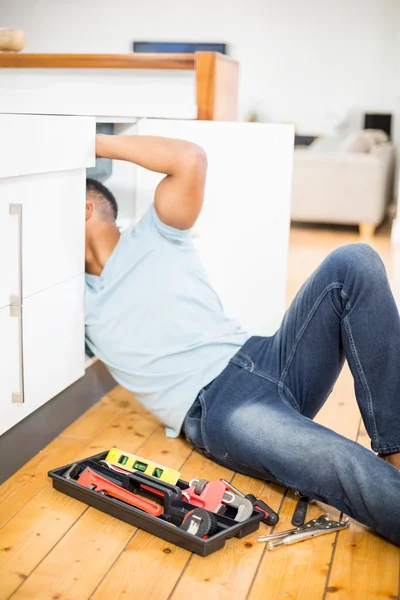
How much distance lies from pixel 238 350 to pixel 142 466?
0.35m

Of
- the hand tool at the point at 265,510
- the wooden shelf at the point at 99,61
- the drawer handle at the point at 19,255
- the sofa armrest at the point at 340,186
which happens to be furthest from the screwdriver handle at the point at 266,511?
the sofa armrest at the point at 340,186

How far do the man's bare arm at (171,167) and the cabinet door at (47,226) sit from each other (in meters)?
0.13

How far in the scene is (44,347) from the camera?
5.47ft

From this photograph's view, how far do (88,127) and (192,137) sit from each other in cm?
53

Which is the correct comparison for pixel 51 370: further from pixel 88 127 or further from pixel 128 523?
pixel 88 127

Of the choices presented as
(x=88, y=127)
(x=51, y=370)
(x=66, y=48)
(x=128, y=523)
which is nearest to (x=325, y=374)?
(x=128, y=523)

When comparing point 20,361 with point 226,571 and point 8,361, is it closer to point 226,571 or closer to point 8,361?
point 8,361

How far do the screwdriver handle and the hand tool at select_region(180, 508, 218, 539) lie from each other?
11cm

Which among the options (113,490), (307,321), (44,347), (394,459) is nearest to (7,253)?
(44,347)

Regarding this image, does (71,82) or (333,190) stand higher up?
(71,82)

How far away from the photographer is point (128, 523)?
1.42 meters

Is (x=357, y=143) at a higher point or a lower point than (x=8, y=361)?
higher

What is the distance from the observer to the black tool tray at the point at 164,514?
132 centimetres

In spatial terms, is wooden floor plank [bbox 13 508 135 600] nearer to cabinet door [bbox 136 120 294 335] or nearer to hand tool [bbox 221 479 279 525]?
hand tool [bbox 221 479 279 525]
